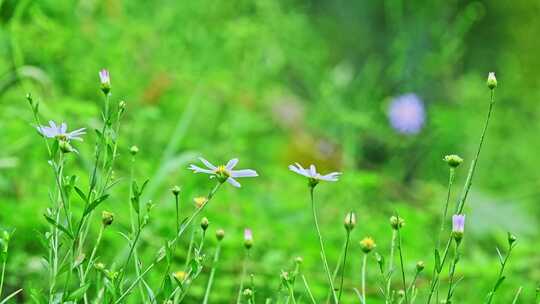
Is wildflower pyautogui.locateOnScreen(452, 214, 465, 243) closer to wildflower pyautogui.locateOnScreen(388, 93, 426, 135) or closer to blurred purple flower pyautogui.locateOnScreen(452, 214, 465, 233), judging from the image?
blurred purple flower pyautogui.locateOnScreen(452, 214, 465, 233)

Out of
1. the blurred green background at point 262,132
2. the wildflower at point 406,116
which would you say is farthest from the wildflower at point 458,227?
the wildflower at point 406,116

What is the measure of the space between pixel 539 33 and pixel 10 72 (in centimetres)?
407

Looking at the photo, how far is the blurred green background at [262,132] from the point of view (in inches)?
64.4

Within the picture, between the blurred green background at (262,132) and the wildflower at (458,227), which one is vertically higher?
the blurred green background at (262,132)

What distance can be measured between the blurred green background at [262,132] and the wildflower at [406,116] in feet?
0.18

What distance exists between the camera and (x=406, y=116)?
9.46 feet

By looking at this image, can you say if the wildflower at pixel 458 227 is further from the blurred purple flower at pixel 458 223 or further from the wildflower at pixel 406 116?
the wildflower at pixel 406 116

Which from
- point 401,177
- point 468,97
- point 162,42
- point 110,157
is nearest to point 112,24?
point 162,42

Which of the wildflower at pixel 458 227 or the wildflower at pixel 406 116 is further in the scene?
the wildflower at pixel 406 116

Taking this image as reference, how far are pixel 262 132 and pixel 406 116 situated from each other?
1.64 ft

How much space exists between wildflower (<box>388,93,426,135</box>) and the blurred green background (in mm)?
54

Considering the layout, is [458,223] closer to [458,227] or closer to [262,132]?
[458,227]

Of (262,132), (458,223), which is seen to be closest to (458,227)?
(458,223)

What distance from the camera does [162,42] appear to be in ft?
8.87
